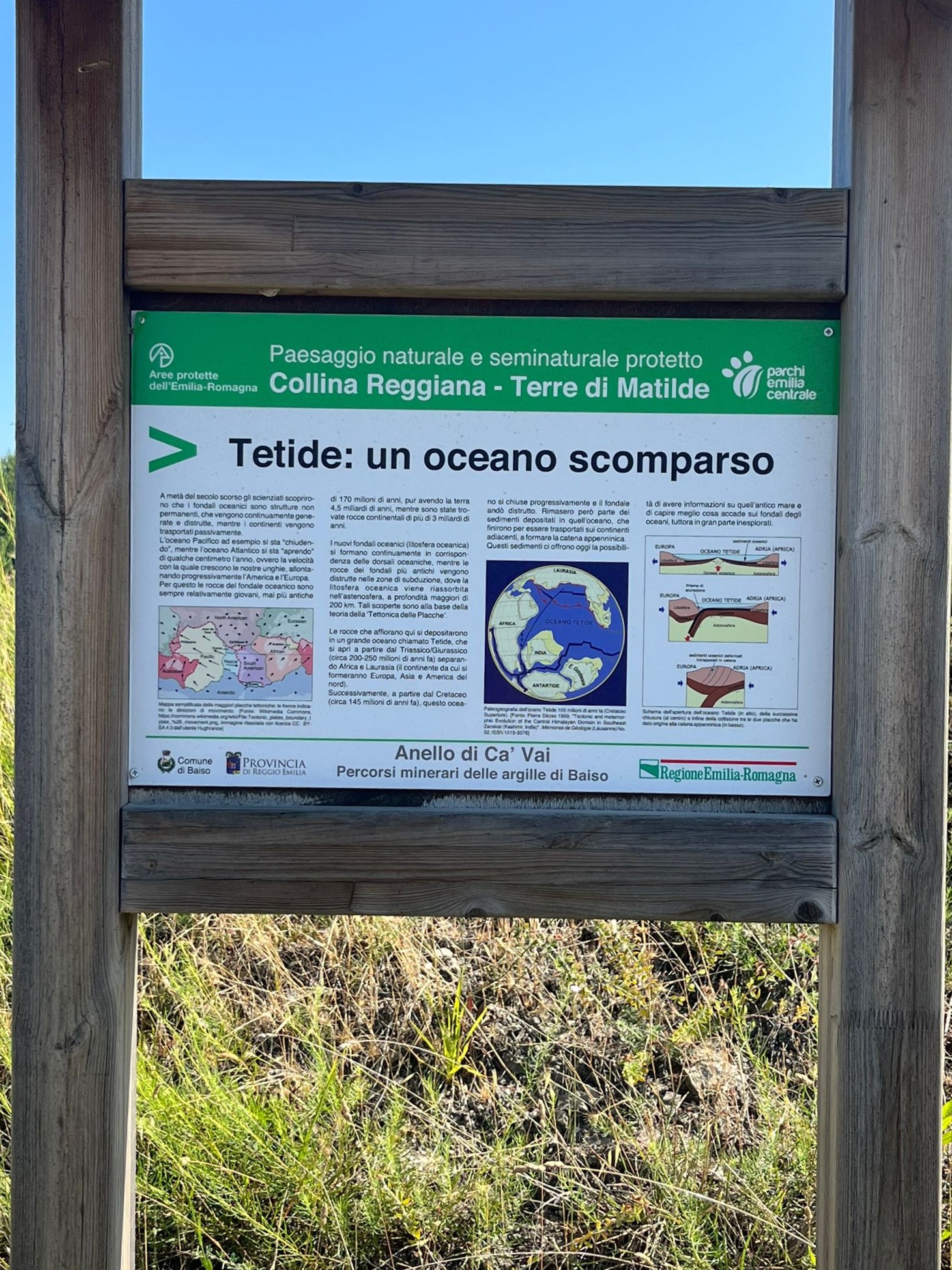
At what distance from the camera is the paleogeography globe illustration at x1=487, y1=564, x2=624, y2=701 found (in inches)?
71.0

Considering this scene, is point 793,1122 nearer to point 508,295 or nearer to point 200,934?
point 200,934

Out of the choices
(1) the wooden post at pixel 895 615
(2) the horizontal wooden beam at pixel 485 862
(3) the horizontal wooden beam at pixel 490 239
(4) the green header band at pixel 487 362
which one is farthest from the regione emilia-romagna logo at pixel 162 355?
(2) the horizontal wooden beam at pixel 485 862

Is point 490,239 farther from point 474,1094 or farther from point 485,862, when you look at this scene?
point 474,1094

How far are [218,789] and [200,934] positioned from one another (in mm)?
1686

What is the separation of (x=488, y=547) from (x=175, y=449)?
61cm

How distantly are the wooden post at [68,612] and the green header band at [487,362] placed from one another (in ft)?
0.45

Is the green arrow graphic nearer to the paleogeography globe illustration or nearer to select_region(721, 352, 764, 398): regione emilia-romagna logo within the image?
the paleogeography globe illustration

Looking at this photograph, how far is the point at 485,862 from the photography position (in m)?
1.78

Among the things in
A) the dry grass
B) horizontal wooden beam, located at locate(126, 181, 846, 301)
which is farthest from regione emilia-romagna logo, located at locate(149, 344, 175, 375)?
the dry grass

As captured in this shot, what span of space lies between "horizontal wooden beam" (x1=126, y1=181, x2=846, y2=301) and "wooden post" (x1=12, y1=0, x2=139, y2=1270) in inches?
4.7

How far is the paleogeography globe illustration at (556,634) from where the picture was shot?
1.80 m

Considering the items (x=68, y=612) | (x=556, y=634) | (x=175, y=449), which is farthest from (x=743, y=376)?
(x=68, y=612)

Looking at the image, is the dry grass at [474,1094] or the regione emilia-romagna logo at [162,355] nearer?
the regione emilia-romagna logo at [162,355]

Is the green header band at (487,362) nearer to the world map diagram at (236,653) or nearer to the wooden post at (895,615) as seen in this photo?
the wooden post at (895,615)
